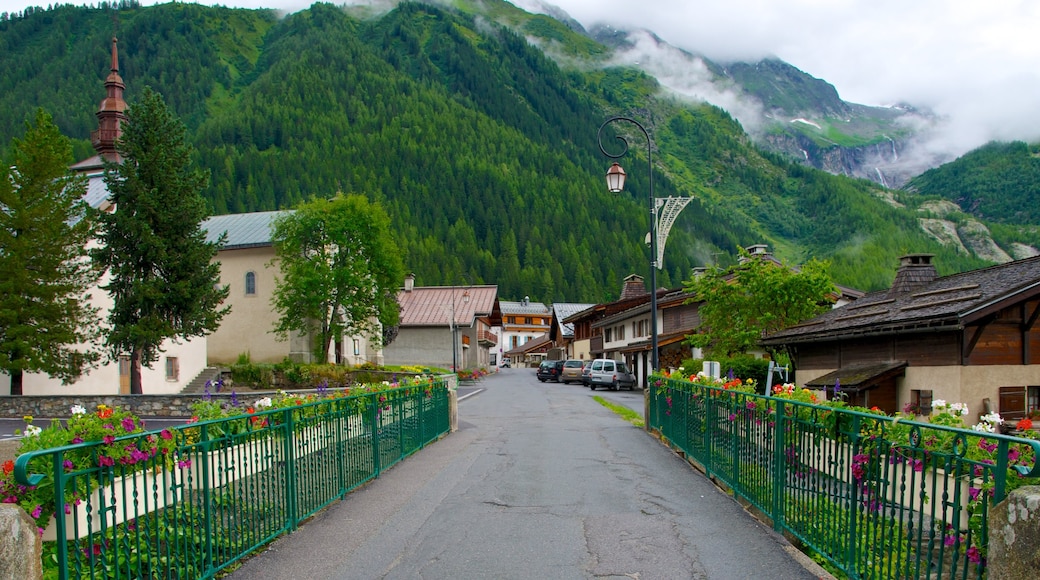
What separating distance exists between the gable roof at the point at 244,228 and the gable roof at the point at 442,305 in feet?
60.8

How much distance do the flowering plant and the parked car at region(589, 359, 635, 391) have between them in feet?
136

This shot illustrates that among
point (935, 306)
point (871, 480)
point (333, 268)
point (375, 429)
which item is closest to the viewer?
point (871, 480)

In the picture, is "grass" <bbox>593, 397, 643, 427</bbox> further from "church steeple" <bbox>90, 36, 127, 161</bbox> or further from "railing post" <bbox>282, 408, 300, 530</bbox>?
"church steeple" <bbox>90, 36, 127, 161</bbox>

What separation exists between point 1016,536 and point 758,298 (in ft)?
91.3

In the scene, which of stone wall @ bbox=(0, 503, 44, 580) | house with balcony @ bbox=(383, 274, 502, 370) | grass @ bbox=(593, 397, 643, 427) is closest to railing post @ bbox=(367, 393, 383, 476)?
stone wall @ bbox=(0, 503, 44, 580)

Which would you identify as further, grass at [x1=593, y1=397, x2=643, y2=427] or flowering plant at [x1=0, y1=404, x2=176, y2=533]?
A: grass at [x1=593, y1=397, x2=643, y2=427]

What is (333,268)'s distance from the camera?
4575cm

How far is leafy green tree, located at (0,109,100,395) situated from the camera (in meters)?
28.5

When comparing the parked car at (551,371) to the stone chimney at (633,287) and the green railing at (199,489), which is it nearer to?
the stone chimney at (633,287)

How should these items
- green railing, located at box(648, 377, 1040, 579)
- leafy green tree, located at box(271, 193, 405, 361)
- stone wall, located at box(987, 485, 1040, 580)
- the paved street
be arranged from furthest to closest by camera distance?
leafy green tree, located at box(271, 193, 405, 361), the paved street, green railing, located at box(648, 377, 1040, 579), stone wall, located at box(987, 485, 1040, 580)

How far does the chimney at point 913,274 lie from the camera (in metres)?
26.2

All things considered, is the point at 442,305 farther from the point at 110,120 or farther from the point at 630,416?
the point at 630,416

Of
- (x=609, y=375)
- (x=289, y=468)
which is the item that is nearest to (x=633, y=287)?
(x=609, y=375)

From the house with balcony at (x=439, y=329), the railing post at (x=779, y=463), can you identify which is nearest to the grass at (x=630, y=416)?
the railing post at (x=779, y=463)
